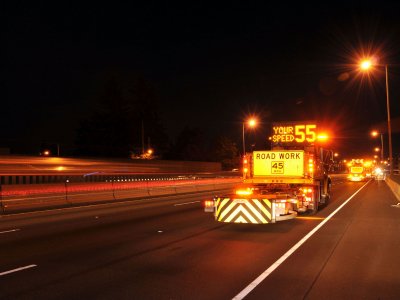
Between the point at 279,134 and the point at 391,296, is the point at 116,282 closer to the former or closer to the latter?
the point at 391,296

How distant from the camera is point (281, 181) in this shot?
1773 cm

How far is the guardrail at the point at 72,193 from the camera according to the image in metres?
20.7

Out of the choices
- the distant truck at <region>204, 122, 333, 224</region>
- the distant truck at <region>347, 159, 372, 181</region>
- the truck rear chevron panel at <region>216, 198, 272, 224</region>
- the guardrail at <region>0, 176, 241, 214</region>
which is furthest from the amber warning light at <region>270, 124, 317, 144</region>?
the distant truck at <region>347, 159, 372, 181</region>

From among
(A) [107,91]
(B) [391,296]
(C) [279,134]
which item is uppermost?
(A) [107,91]

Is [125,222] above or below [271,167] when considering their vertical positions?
below

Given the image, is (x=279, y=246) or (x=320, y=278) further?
(x=279, y=246)

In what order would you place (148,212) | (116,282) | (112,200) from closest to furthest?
(116,282), (148,212), (112,200)

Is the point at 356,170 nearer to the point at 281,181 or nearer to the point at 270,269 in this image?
the point at 281,181

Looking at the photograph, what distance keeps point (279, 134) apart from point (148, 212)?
21.0ft

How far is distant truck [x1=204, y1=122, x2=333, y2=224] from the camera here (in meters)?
13.6

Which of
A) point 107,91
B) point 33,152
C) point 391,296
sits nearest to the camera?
point 391,296

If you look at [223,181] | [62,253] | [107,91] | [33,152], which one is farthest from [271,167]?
[107,91]

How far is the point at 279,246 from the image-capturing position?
1100cm

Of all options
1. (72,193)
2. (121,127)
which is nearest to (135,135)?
(121,127)
